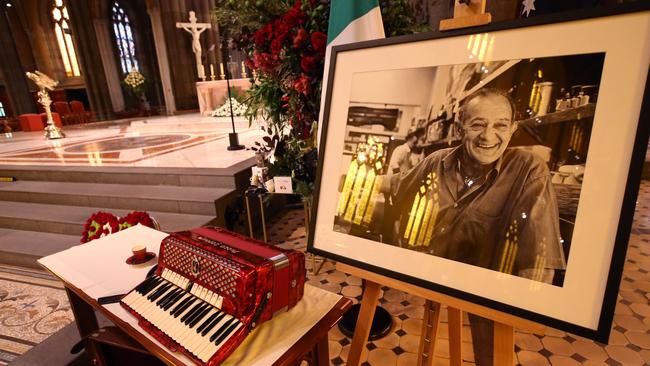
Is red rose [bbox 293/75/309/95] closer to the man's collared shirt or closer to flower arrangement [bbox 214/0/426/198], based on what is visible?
flower arrangement [bbox 214/0/426/198]

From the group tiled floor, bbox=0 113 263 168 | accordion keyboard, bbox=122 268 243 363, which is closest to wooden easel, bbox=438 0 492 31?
accordion keyboard, bbox=122 268 243 363

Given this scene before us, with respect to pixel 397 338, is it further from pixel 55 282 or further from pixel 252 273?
pixel 55 282

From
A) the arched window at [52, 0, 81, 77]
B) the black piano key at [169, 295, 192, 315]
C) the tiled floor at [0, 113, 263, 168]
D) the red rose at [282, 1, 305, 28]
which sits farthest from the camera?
the arched window at [52, 0, 81, 77]

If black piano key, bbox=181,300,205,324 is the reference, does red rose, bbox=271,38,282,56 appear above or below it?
above

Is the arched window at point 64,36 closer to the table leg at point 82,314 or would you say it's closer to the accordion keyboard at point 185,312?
the table leg at point 82,314

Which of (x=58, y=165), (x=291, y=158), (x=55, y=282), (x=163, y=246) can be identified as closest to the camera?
(x=163, y=246)

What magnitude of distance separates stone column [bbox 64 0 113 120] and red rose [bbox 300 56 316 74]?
1527 cm

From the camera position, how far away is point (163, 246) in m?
1.23

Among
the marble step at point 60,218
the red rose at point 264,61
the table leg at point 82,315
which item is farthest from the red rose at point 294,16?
the marble step at point 60,218

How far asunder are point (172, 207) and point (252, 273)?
2894 mm

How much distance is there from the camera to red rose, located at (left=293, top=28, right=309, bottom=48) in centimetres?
184

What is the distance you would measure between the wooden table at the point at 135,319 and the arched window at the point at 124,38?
16938 millimetres

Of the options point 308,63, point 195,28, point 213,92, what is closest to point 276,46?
point 308,63

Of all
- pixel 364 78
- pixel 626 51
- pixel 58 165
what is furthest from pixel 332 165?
pixel 58 165
